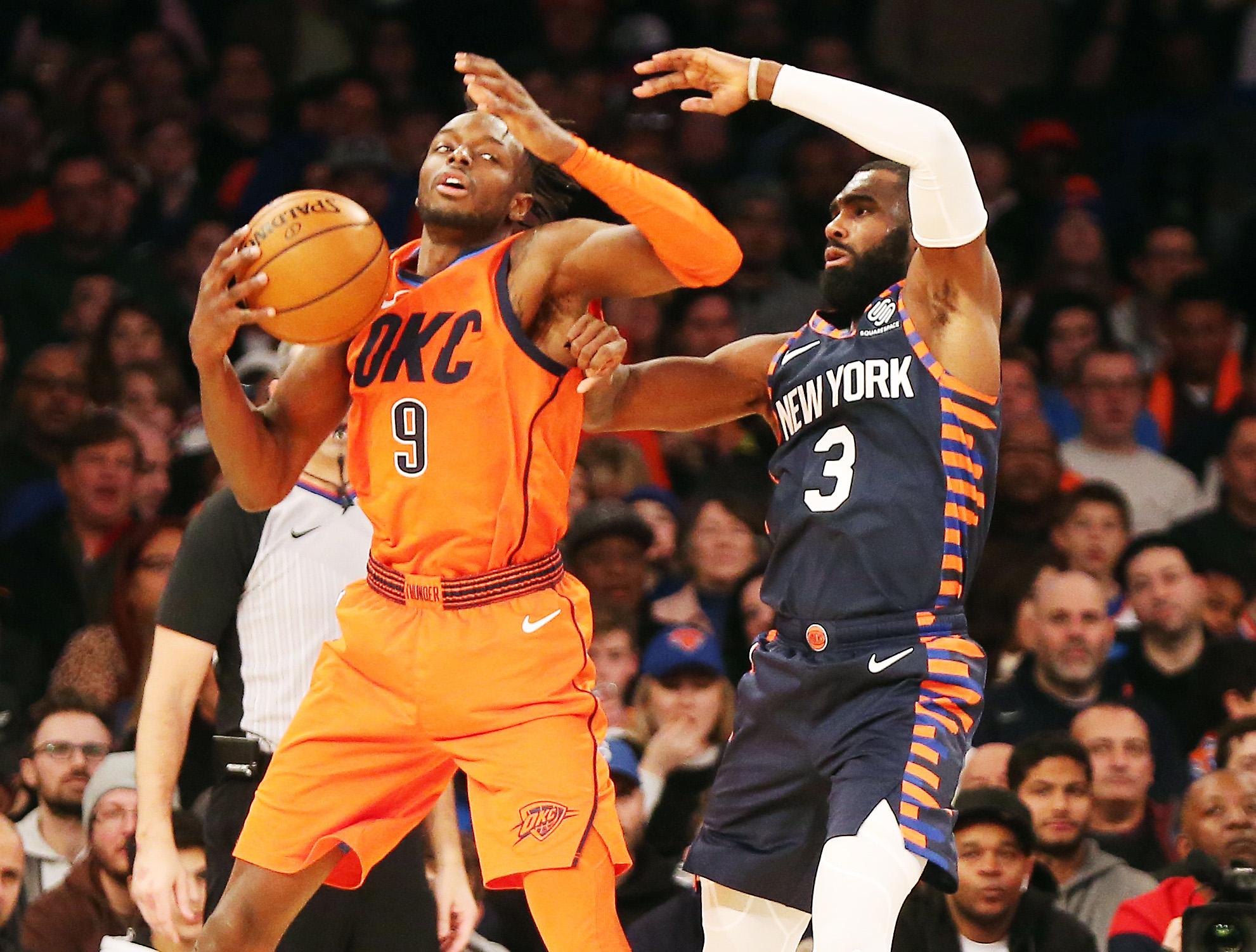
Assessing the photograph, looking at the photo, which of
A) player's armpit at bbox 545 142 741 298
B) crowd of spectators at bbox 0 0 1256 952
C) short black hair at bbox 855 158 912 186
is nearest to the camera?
player's armpit at bbox 545 142 741 298

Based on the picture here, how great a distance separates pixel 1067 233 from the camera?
9531 millimetres

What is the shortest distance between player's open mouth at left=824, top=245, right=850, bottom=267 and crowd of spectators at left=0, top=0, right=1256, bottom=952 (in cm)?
181

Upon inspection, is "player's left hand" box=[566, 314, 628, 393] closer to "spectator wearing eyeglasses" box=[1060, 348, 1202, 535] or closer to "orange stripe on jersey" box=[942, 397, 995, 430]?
"orange stripe on jersey" box=[942, 397, 995, 430]

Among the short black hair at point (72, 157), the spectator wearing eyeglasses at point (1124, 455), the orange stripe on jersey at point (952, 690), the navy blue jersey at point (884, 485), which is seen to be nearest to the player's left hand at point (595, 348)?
the navy blue jersey at point (884, 485)

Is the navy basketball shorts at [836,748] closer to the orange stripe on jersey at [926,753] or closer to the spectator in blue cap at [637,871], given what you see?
the orange stripe on jersey at [926,753]

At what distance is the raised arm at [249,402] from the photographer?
4.21m

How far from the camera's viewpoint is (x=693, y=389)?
15.6 ft

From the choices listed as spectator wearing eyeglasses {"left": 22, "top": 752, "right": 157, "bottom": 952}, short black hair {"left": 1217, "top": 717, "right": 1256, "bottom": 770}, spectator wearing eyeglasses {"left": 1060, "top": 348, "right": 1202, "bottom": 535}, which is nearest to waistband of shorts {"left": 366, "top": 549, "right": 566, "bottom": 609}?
spectator wearing eyeglasses {"left": 22, "top": 752, "right": 157, "bottom": 952}

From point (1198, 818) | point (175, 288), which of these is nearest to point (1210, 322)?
point (1198, 818)

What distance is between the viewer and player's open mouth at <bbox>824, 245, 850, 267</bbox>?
4.48m

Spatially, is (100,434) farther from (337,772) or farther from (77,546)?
(337,772)

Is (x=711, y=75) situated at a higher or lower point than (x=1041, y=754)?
higher

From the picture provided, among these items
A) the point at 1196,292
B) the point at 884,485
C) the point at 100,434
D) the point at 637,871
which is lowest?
the point at 637,871

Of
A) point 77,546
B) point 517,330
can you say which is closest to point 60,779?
point 77,546
